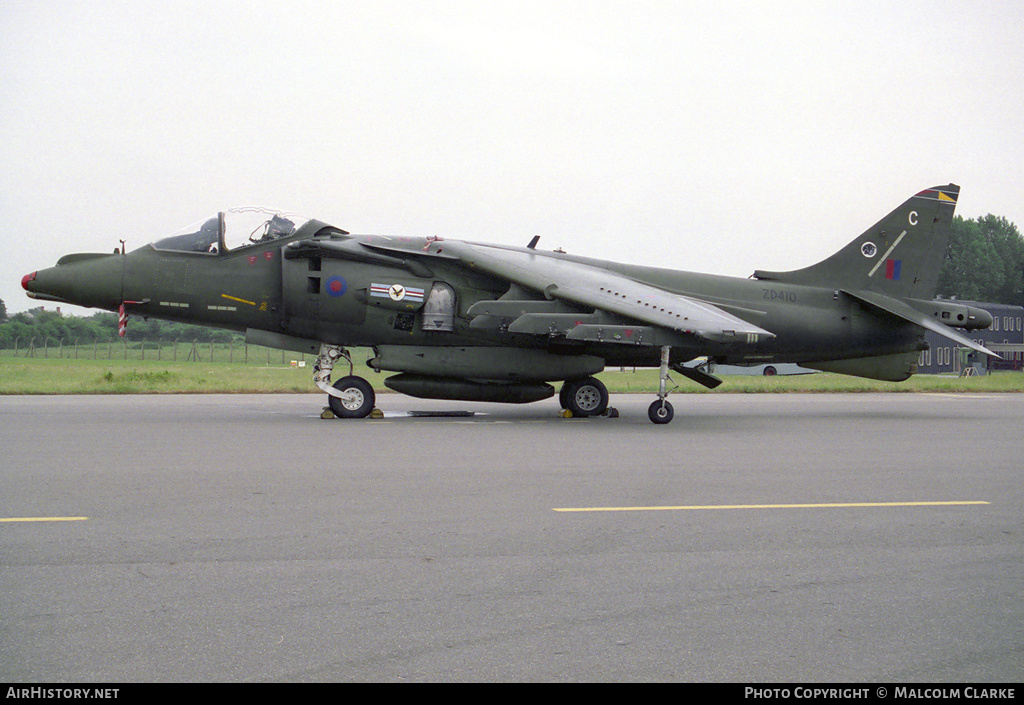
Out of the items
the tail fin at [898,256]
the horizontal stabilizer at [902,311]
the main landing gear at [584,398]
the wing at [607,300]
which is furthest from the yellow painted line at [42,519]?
the horizontal stabilizer at [902,311]

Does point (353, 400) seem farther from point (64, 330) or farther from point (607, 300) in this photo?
point (64, 330)

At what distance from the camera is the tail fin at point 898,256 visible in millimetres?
17500

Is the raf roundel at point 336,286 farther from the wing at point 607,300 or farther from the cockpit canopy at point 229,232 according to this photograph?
the wing at point 607,300

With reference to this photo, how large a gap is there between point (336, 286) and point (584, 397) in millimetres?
4852

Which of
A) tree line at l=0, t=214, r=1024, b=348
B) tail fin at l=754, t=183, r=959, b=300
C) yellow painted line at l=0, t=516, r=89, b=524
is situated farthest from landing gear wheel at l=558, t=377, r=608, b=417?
tree line at l=0, t=214, r=1024, b=348

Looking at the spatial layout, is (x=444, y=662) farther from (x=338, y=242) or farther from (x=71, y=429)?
(x=338, y=242)

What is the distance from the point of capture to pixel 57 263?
14281mm

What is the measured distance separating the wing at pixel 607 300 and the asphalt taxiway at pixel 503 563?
3.79 metres

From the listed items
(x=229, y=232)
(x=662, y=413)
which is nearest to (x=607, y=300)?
(x=662, y=413)

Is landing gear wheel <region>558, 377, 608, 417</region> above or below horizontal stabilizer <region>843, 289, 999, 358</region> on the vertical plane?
Answer: below

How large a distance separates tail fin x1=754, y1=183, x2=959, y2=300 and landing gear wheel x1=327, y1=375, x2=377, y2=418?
27.2 ft

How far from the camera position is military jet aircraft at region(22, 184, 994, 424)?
14.2 m

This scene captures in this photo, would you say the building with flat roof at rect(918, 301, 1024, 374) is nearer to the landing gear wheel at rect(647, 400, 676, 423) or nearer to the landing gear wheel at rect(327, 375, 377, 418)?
the landing gear wheel at rect(647, 400, 676, 423)

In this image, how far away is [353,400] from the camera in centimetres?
1458
